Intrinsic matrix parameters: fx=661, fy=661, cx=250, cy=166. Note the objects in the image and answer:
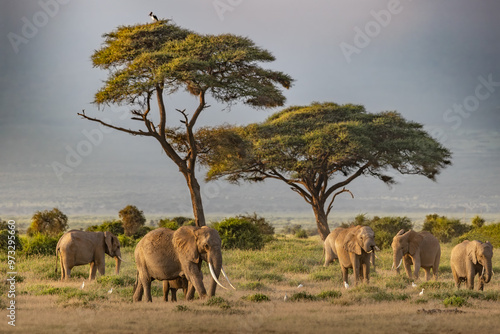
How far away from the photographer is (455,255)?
18.0 m

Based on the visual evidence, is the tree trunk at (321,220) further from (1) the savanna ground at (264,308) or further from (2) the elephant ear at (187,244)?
(2) the elephant ear at (187,244)

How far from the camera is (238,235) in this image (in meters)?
33.3

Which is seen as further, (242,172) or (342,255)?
(242,172)

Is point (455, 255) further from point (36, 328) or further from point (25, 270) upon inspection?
point (25, 270)

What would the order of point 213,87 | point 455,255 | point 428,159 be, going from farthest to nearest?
point 428,159 < point 213,87 < point 455,255

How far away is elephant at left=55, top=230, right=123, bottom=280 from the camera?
18984 mm

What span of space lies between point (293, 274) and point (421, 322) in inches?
430

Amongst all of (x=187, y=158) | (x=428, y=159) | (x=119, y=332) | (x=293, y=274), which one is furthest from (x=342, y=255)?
(x=428, y=159)

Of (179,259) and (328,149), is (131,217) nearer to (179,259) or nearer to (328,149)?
(328,149)

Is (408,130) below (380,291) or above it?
above

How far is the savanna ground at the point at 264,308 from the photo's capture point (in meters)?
11.9

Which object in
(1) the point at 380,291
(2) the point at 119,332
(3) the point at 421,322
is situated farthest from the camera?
(1) the point at 380,291

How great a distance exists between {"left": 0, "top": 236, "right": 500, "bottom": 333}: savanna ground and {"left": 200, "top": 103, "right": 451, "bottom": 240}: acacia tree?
767 inches

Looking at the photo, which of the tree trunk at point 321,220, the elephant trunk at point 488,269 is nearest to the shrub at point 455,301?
the elephant trunk at point 488,269
